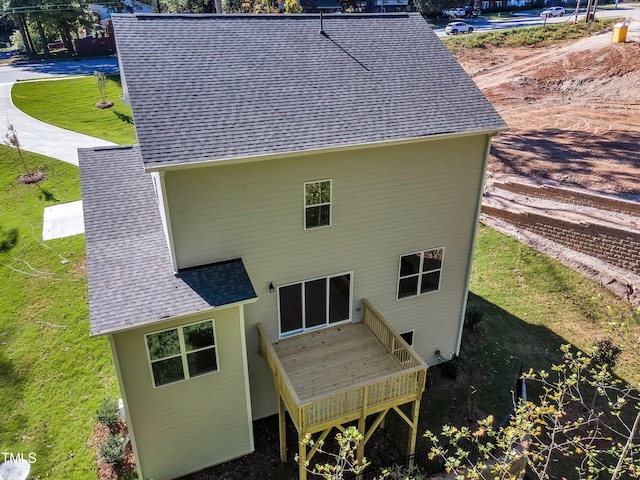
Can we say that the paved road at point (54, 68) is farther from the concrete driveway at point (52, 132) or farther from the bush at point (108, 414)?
the bush at point (108, 414)

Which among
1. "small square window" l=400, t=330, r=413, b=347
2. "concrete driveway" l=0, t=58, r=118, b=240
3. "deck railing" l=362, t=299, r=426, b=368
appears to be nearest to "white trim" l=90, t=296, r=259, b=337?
"deck railing" l=362, t=299, r=426, b=368

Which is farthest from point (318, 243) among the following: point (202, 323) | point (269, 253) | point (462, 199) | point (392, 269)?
point (462, 199)

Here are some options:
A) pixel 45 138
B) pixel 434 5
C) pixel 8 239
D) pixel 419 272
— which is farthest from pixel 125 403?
pixel 434 5

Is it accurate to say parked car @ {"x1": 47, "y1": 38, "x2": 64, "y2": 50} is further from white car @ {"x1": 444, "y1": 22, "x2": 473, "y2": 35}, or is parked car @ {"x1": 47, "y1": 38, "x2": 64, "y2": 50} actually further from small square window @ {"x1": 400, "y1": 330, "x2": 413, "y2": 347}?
small square window @ {"x1": 400, "y1": 330, "x2": 413, "y2": 347}

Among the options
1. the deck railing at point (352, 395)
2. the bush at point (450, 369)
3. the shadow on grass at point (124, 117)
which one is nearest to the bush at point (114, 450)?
the deck railing at point (352, 395)

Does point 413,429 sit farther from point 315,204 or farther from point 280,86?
point 280,86

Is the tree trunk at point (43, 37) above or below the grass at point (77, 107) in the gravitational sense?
above
